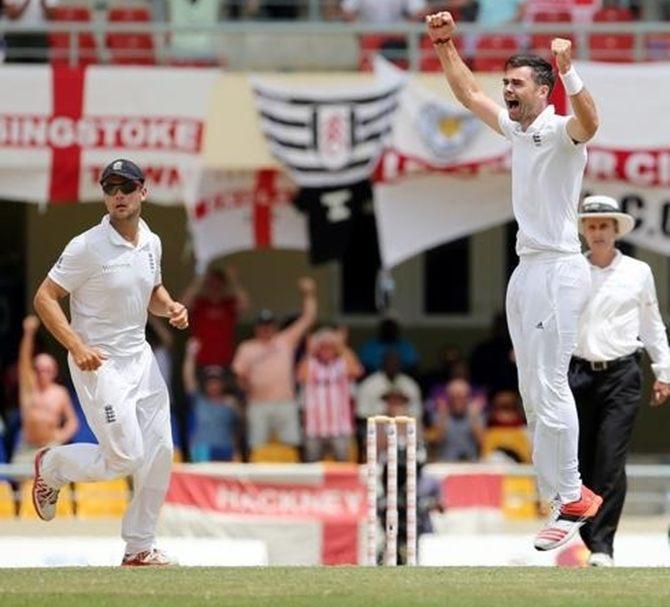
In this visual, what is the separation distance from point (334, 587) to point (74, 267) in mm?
2182

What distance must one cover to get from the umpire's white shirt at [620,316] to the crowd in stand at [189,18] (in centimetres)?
783

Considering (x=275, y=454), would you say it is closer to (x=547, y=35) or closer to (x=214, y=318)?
(x=214, y=318)

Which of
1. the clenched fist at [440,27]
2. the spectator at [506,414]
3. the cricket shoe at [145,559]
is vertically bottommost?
the spectator at [506,414]

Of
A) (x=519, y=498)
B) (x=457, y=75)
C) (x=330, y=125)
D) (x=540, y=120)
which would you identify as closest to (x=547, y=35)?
(x=330, y=125)

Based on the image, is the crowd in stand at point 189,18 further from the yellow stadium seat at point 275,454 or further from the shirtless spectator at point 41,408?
the yellow stadium seat at point 275,454

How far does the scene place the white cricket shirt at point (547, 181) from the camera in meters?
10.7

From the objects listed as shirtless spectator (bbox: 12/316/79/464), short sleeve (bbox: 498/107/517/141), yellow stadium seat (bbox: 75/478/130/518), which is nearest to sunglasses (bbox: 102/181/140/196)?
short sleeve (bbox: 498/107/517/141)

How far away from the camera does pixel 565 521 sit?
10797 mm

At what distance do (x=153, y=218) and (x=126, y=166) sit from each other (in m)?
12.3

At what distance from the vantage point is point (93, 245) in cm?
1110

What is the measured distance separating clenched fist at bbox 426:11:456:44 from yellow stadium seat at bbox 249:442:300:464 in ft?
31.0

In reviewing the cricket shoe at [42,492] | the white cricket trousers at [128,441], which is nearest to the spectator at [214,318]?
the cricket shoe at [42,492]

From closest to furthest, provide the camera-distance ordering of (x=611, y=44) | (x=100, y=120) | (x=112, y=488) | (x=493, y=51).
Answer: (x=112, y=488) → (x=100, y=120) → (x=493, y=51) → (x=611, y=44)

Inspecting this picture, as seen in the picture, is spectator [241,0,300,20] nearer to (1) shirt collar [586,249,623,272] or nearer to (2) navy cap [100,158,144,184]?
(1) shirt collar [586,249,623,272]
